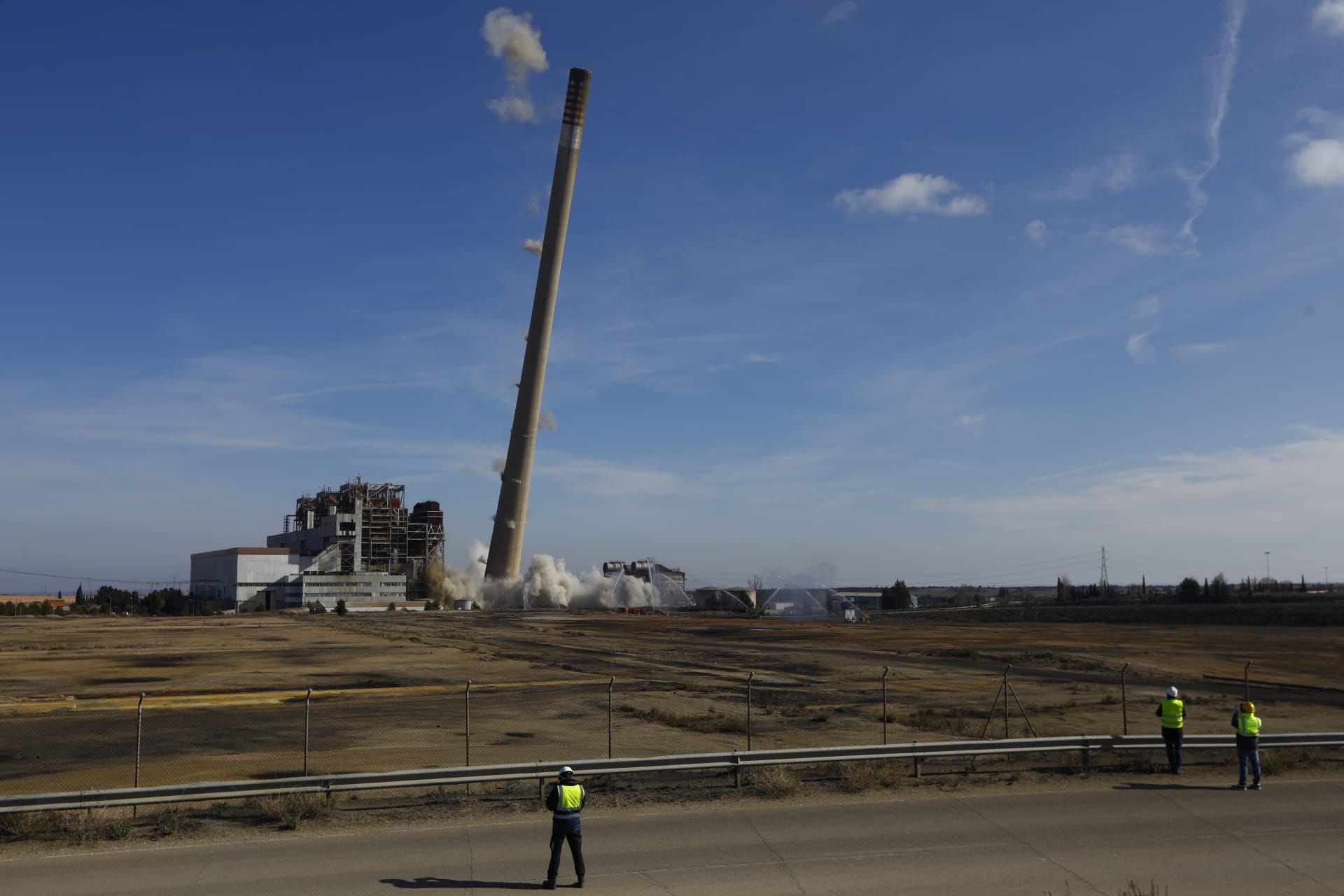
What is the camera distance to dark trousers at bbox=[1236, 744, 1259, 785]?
1761 centimetres

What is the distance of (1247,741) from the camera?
57.5 ft

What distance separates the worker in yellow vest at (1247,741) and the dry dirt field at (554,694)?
7.03m

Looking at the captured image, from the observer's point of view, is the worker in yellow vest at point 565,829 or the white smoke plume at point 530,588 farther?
the white smoke plume at point 530,588

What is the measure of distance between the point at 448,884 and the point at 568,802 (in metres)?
1.89

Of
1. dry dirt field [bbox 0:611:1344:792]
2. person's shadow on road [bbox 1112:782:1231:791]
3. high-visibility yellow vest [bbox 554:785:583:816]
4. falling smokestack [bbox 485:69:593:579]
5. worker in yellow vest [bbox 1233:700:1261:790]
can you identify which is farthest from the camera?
falling smokestack [bbox 485:69:593:579]

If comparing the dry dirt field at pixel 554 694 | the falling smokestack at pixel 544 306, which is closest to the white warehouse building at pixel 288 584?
the falling smokestack at pixel 544 306

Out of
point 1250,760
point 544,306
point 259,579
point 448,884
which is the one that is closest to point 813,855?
point 448,884

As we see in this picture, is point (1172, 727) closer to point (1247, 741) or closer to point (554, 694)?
point (1247, 741)

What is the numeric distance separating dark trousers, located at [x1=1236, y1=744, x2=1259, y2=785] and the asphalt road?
922 millimetres

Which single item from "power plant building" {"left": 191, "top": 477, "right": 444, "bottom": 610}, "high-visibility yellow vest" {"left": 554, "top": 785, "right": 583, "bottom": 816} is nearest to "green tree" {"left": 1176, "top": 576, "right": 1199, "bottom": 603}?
"power plant building" {"left": 191, "top": 477, "right": 444, "bottom": 610}

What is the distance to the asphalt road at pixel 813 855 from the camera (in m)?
12.3

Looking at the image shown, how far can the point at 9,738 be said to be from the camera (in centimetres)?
2500

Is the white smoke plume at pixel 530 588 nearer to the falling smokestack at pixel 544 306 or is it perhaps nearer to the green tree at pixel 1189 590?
the falling smokestack at pixel 544 306

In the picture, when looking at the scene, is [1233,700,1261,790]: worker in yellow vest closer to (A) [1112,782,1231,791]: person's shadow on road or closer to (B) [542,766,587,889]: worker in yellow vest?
(A) [1112,782,1231,791]: person's shadow on road
